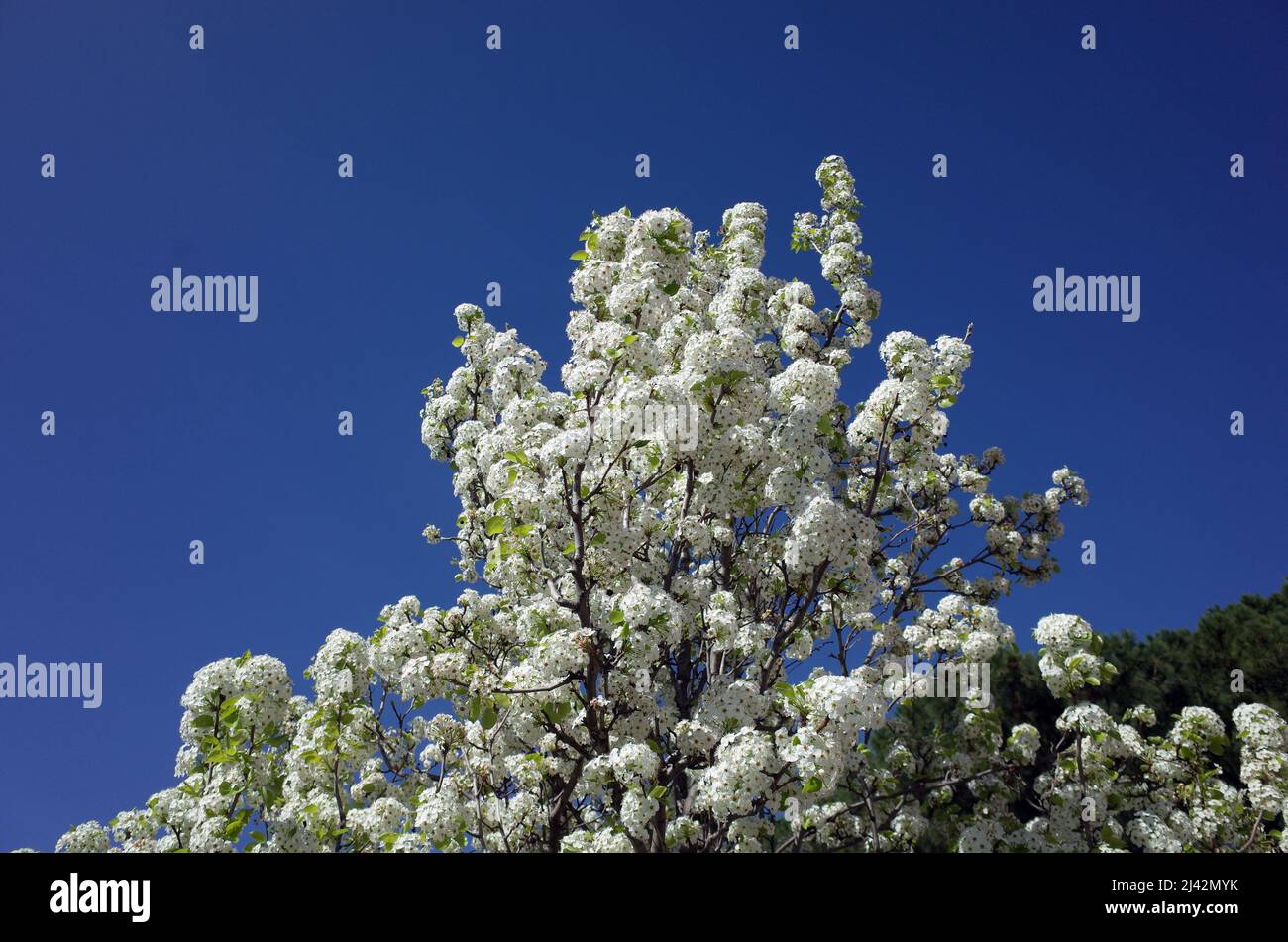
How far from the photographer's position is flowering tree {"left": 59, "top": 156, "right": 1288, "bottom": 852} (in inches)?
279

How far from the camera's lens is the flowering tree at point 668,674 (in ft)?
23.2

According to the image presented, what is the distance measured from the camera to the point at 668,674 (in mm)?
9594

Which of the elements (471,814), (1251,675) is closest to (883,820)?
(471,814)

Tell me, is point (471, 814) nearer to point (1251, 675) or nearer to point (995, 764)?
point (995, 764)
